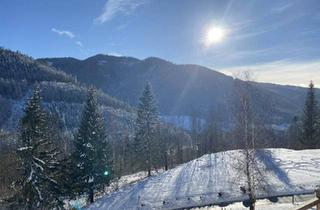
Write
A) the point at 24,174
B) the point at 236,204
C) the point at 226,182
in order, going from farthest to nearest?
the point at 226,182 → the point at 236,204 → the point at 24,174

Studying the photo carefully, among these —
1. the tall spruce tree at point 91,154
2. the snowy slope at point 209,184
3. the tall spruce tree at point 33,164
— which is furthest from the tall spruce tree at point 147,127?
the tall spruce tree at point 33,164

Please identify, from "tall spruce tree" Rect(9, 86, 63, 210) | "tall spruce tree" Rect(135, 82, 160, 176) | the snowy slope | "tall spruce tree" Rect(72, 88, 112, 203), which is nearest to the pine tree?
the snowy slope

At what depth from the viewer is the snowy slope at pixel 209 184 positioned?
38.9 meters


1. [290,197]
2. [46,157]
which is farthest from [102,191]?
[290,197]

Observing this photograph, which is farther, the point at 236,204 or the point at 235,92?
the point at 236,204

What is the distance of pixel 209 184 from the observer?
42312 mm

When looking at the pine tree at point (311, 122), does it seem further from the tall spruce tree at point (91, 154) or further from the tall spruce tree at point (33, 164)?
the tall spruce tree at point (33, 164)

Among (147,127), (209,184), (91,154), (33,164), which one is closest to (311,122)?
(209,184)

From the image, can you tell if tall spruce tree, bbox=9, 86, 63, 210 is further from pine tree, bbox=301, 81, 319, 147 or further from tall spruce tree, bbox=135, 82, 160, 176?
pine tree, bbox=301, 81, 319, 147

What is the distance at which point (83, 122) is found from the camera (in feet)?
155

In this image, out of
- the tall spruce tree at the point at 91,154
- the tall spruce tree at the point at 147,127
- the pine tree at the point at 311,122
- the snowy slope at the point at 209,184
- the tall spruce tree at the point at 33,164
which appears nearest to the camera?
the tall spruce tree at the point at 33,164

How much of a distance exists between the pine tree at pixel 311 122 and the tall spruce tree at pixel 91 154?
103ft

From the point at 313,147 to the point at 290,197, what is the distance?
25244mm

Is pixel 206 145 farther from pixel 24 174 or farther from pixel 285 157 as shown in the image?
pixel 24 174
